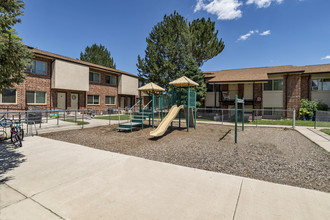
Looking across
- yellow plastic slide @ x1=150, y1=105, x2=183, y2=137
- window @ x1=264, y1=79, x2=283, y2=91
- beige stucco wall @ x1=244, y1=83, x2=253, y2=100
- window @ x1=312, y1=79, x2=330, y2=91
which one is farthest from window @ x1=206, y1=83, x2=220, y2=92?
yellow plastic slide @ x1=150, y1=105, x2=183, y2=137

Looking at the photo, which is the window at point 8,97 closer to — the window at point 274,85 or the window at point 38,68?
the window at point 38,68

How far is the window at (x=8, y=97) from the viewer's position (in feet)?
49.2

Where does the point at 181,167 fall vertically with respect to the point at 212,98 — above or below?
below

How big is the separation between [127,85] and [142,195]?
25644 millimetres

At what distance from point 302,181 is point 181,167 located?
117 inches

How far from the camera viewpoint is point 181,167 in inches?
185

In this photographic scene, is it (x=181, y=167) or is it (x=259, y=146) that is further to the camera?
(x=259, y=146)

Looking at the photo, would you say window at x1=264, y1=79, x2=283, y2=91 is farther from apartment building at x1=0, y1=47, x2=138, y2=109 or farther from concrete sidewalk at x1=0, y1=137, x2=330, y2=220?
apartment building at x1=0, y1=47, x2=138, y2=109

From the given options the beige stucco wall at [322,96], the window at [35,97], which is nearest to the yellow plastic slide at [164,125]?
the window at [35,97]

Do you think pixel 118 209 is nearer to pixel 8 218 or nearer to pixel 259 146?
pixel 8 218

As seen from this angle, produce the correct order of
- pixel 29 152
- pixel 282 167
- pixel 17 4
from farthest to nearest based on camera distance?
pixel 29 152, pixel 282 167, pixel 17 4

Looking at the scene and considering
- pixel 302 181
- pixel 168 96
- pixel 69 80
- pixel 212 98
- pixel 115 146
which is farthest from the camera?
pixel 212 98

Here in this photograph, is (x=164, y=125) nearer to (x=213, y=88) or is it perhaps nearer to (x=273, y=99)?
(x=213, y=88)

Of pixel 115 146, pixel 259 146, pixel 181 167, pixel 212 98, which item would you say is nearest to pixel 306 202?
pixel 181 167
